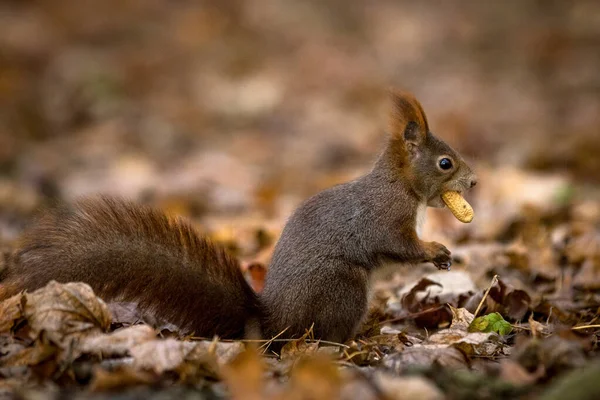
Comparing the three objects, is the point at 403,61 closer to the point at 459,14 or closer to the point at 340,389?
the point at 459,14

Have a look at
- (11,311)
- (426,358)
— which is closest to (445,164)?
(426,358)

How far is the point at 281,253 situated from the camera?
3.30 m

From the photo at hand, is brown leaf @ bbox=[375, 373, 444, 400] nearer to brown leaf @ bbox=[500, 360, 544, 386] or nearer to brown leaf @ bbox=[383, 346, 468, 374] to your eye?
brown leaf @ bbox=[500, 360, 544, 386]

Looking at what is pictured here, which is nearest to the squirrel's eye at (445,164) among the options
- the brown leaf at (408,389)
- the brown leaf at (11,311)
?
the brown leaf at (408,389)

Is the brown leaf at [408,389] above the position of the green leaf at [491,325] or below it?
below

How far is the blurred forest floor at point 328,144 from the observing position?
2.62m

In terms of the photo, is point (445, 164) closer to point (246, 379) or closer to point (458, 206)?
point (458, 206)

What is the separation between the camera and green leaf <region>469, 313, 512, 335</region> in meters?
3.19

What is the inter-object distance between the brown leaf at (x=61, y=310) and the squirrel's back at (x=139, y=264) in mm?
109

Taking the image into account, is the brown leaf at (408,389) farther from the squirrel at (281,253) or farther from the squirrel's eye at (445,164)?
the squirrel's eye at (445,164)

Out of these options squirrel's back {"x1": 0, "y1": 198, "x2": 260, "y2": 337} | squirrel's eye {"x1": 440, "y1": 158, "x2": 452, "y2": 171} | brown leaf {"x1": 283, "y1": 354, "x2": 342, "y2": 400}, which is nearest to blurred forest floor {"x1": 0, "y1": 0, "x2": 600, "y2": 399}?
brown leaf {"x1": 283, "y1": 354, "x2": 342, "y2": 400}

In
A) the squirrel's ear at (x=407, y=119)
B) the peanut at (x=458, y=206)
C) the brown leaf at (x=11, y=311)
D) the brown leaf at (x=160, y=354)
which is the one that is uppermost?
the squirrel's ear at (x=407, y=119)

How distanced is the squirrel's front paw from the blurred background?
2.05 metres

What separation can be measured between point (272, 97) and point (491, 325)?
30.5 feet
